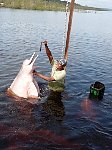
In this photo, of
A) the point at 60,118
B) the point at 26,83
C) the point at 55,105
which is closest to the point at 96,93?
the point at 55,105

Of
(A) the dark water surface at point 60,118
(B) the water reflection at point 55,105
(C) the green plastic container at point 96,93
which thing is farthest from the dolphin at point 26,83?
(C) the green plastic container at point 96,93

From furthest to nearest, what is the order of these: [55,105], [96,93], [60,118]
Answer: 1. [96,93]
2. [55,105]
3. [60,118]

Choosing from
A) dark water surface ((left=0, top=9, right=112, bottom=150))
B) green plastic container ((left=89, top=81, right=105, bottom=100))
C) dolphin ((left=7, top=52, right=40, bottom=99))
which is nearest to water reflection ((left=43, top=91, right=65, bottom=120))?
dark water surface ((left=0, top=9, right=112, bottom=150))

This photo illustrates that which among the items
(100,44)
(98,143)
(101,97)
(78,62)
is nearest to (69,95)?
(101,97)

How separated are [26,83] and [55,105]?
1991 millimetres

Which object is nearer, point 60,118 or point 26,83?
point 60,118

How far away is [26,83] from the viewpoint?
14539mm

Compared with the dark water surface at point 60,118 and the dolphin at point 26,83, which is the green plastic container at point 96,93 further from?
the dolphin at point 26,83

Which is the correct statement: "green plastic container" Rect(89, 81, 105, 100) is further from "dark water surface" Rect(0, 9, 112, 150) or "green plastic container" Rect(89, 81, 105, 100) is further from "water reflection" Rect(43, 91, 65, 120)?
"water reflection" Rect(43, 91, 65, 120)

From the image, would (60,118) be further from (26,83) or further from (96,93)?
(96,93)

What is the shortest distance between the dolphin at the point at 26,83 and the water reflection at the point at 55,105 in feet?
2.84

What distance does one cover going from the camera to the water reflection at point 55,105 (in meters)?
14.3

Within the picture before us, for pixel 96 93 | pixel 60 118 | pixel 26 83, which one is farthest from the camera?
pixel 96 93

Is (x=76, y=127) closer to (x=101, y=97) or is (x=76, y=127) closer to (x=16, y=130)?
(x=16, y=130)
